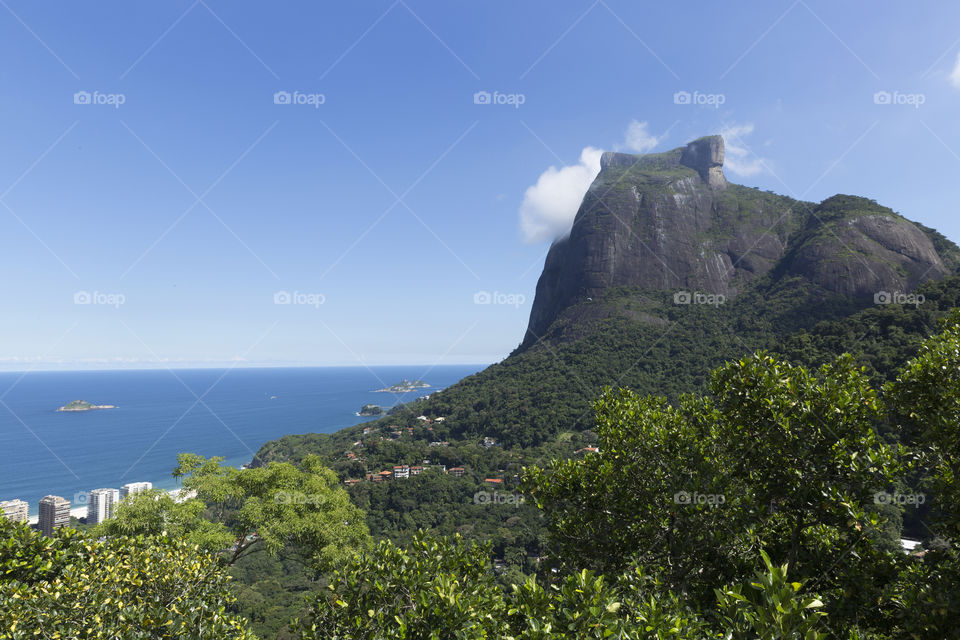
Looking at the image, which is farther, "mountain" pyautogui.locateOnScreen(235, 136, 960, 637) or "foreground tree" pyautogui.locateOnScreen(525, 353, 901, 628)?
"mountain" pyautogui.locateOnScreen(235, 136, 960, 637)

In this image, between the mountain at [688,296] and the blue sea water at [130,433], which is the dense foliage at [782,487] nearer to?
the mountain at [688,296]

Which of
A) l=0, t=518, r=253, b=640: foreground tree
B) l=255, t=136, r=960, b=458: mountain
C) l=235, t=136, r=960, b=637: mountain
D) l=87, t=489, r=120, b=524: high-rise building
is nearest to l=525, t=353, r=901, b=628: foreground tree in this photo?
l=0, t=518, r=253, b=640: foreground tree

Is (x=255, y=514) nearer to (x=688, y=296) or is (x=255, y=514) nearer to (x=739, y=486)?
(x=739, y=486)

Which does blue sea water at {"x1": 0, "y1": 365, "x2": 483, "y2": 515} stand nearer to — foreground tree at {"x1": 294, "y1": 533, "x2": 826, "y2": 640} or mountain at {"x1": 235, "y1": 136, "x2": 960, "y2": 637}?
mountain at {"x1": 235, "y1": 136, "x2": 960, "y2": 637}

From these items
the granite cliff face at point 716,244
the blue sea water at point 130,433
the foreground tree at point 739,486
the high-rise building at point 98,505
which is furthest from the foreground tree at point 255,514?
the granite cliff face at point 716,244

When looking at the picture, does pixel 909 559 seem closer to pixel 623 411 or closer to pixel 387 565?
pixel 623 411

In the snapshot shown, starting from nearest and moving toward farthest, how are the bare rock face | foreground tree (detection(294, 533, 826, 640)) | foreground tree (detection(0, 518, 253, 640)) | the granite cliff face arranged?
foreground tree (detection(294, 533, 826, 640)) → foreground tree (detection(0, 518, 253, 640)) → the granite cliff face → the bare rock face

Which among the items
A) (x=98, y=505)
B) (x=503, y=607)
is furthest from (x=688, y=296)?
(x=98, y=505)
